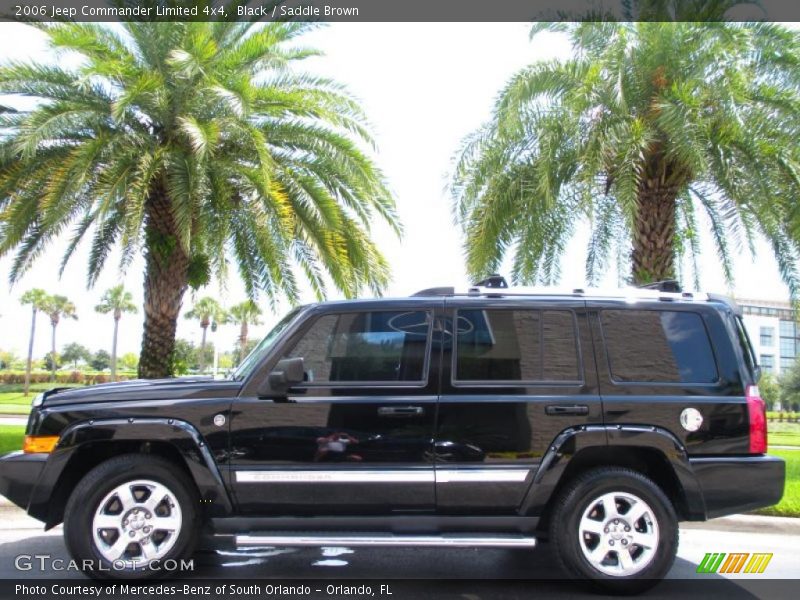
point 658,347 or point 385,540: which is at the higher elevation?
point 658,347

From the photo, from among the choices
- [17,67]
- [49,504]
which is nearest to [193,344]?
[17,67]

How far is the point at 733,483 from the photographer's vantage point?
535 centimetres

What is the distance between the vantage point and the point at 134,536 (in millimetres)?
5203

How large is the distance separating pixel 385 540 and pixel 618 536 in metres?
1.62

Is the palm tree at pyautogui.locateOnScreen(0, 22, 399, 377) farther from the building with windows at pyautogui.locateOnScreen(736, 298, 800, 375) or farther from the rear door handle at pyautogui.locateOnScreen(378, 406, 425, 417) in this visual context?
the building with windows at pyautogui.locateOnScreen(736, 298, 800, 375)

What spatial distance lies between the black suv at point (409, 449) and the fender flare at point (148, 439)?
12 mm

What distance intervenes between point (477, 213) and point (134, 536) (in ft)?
30.1

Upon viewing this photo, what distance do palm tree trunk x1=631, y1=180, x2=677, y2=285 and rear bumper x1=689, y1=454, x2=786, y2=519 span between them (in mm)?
7531

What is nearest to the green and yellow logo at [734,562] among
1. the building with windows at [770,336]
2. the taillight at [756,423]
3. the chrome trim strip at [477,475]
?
the taillight at [756,423]

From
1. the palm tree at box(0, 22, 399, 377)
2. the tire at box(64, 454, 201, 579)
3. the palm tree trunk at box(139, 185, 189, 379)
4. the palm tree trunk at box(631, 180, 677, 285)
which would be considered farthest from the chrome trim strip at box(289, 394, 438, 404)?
the palm tree trunk at box(139, 185, 189, 379)

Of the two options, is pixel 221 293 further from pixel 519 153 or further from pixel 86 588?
pixel 86 588

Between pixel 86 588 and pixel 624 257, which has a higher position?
pixel 624 257

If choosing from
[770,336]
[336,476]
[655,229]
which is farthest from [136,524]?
[770,336]

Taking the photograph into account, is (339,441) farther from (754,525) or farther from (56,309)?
(56,309)
